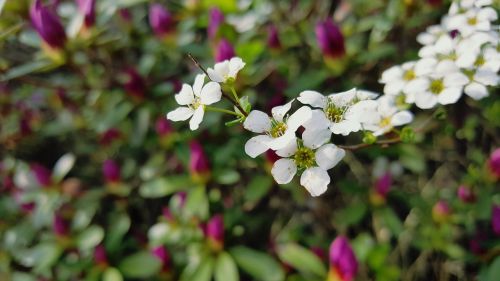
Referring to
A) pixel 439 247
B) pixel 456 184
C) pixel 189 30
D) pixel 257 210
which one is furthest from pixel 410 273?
pixel 189 30

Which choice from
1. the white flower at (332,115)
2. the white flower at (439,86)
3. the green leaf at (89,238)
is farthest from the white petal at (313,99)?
the green leaf at (89,238)

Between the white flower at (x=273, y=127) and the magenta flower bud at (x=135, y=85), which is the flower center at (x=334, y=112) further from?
the magenta flower bud at (x=135, y=85)

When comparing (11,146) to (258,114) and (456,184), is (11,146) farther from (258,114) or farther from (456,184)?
(456,184)

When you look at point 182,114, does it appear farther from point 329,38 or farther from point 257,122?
point 329,38

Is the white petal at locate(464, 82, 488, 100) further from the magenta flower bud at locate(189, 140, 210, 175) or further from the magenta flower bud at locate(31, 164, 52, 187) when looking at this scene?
the magenta flower bud at locate(31, 164, 52, 187)

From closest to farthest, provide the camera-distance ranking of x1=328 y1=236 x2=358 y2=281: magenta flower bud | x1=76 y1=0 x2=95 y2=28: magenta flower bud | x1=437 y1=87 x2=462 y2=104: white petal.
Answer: x1=437 y1=87 x2=462 y2=104: white petal → x1=328 y1=236 x2=358 y2=281: magenta flower bud → x1=76 y1=0 x2=95 y2=28: magenta flower bud

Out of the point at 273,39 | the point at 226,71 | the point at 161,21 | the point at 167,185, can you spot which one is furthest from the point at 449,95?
the point at 161,21

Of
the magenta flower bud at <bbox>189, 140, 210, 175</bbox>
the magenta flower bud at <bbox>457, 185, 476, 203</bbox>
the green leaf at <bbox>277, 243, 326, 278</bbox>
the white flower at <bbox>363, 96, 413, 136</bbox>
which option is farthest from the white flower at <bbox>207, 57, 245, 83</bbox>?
the magenta flower bud at <bbox>457, 185, 476, 203</bbox>
